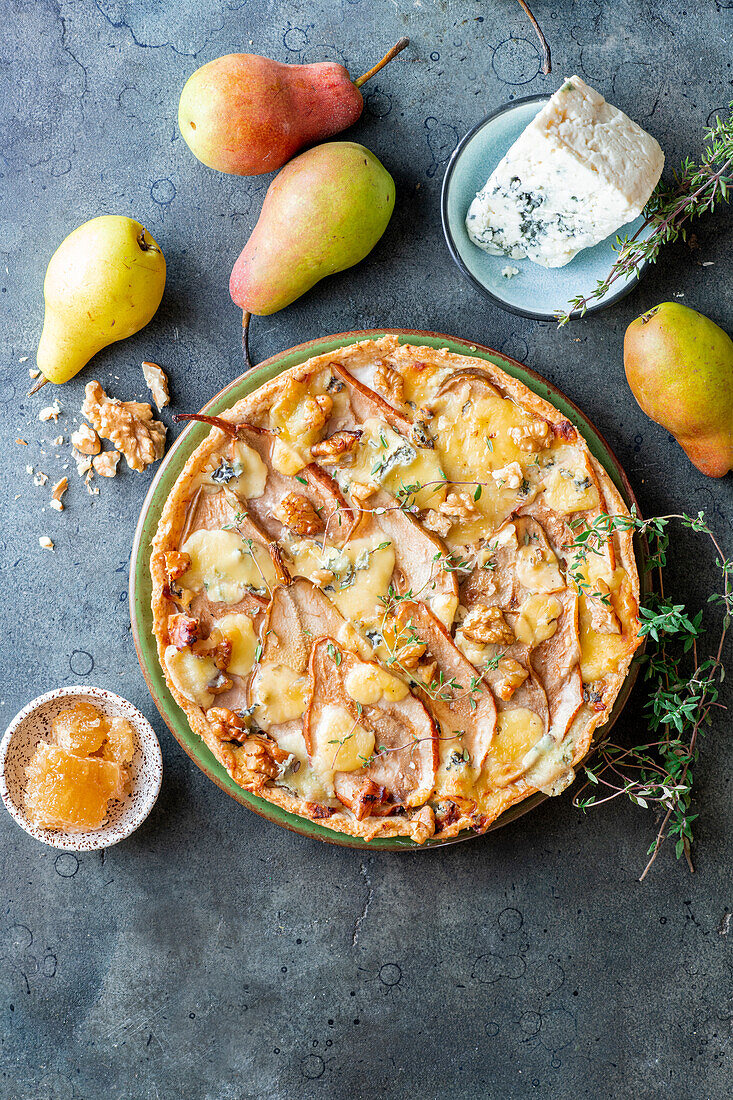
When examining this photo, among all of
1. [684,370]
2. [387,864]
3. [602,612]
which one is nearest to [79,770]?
[387,864]

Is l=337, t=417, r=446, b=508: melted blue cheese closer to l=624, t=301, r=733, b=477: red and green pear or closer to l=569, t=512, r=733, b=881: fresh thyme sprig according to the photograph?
l=569, t=512, r=733, b=881: fresh thyme sprig

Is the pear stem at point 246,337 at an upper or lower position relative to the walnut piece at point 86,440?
upper

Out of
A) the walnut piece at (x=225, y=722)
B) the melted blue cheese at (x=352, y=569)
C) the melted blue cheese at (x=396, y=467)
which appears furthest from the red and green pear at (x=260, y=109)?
the walnut piece at (x=225, y=722)

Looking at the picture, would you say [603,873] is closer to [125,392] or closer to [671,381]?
[671,381]

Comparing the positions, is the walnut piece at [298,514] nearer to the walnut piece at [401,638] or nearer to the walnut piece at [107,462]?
the walnut piece at [401,638]

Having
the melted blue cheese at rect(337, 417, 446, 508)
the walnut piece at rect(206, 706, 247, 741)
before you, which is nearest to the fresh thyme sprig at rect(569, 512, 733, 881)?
the melted blue cheese at rect(337, 417, 446, 508)
